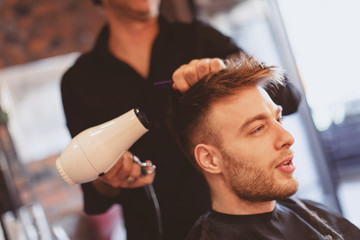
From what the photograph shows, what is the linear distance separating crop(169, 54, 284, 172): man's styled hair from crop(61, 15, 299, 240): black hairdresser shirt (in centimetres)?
18

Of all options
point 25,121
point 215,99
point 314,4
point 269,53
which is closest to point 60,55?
point 25,121

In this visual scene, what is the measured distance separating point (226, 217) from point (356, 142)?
434 centimetres

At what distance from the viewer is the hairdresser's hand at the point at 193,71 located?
1.11 meters

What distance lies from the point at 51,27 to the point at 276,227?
495 cm

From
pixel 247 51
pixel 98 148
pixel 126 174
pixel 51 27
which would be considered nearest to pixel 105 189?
pixel 126 174

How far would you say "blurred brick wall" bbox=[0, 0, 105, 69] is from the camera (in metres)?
5.13

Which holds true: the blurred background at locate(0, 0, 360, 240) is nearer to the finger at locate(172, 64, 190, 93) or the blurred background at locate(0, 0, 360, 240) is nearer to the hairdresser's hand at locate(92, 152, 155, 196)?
the hairdresser's hand at locate(92, 152, 155, 196)

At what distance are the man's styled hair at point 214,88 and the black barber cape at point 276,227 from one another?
30 cm

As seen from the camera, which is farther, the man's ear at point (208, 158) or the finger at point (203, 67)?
the man's ear at point (208, 158)

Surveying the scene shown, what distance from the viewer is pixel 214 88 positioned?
1184mm

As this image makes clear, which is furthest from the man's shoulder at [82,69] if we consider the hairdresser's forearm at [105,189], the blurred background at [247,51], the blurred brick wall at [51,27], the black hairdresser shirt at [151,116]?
the blurred brick wall at [51,27]

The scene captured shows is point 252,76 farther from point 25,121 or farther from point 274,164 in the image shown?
point 25,121

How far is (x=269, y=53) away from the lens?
13.1 feet

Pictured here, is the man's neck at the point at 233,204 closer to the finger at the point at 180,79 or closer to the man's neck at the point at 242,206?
the man's neck at the point at 242,206
